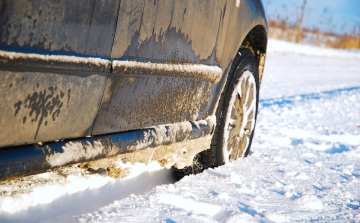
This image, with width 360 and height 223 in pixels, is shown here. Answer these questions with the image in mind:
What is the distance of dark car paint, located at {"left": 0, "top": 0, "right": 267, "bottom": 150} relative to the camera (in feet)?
3.41

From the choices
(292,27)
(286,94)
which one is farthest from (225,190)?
(292,27)

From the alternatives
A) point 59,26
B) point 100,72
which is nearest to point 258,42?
point 100,72

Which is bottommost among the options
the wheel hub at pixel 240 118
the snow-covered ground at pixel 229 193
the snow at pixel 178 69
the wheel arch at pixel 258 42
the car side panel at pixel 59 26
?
the snow-covered ground at pixel 229 193

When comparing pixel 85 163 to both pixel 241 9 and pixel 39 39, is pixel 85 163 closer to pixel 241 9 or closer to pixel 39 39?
pixel 39 39

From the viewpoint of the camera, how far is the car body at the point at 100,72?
41.1 inches

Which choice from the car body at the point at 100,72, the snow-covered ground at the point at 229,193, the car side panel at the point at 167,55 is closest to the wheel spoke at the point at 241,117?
the snow-covered ground at the point at 229,193

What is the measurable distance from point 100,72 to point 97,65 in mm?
33

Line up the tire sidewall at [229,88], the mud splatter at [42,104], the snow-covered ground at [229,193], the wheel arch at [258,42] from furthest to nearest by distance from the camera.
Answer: the wheel arch at [258,42] → the tire sidewall at [229,88] → the snow-covered ground at [229,193] → the mud splatter at [42,104]

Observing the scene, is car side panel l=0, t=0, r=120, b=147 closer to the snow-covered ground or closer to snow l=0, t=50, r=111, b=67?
snow l=0, t=50, r=111, b=67

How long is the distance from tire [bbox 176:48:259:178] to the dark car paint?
30cm

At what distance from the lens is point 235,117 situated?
2.38m

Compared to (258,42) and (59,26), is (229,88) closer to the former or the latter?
(258,42)

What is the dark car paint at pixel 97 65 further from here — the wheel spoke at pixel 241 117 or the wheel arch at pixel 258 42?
the wheel arch at pixel 258 42

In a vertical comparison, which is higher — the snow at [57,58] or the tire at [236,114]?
the snow at [57,58]
